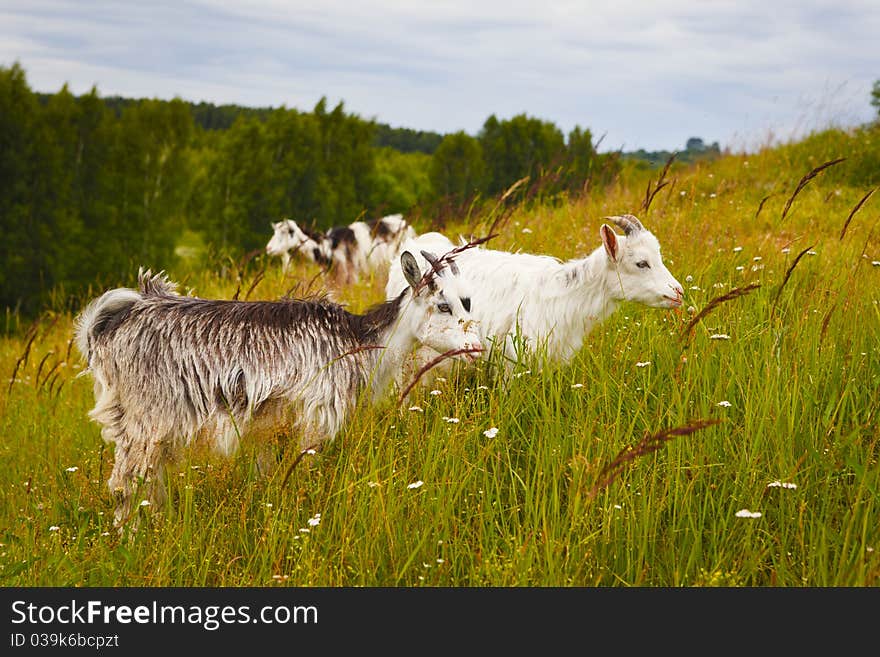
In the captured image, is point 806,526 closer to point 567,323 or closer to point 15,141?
point 567,323

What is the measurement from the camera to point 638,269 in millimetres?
5094

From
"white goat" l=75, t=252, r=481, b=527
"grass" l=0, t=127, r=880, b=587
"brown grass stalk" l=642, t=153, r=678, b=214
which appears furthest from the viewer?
"brown grass stalk" l=642, t=153, r=678, b=214

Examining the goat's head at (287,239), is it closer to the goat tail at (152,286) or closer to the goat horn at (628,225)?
the goat tail at (152,286)

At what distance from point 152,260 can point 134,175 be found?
11.5 feet

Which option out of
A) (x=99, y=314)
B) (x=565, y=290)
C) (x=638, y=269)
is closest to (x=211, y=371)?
(x=99, y=314)

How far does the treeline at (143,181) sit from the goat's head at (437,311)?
15143 millimetres

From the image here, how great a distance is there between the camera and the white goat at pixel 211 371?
436 cm

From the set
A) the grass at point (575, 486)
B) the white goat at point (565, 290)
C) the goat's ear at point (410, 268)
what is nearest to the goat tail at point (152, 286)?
the grass at point (575, 486)

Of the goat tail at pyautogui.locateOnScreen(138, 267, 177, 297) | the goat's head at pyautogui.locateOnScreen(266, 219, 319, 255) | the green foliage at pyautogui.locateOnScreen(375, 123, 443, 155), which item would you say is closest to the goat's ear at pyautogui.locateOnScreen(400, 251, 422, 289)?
the goat tail at pyautogui.locateOnScreen(138, 267, 177, 297)

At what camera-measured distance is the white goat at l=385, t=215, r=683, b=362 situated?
504cm

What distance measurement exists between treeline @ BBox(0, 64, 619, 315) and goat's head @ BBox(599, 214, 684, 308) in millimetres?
14658

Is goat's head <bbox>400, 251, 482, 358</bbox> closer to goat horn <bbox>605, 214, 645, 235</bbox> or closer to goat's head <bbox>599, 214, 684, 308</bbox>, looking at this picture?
goat's head <bbox>599, 214, 684, 308</bbox>

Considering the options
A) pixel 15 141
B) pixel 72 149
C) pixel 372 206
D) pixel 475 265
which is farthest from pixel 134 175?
pixel 475 265

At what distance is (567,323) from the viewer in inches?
209
